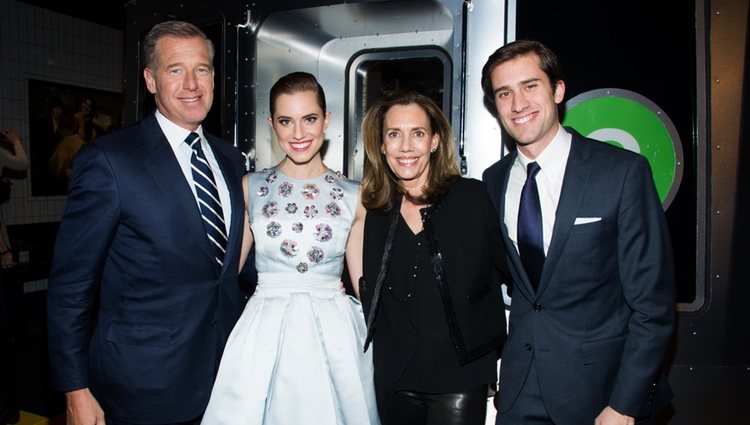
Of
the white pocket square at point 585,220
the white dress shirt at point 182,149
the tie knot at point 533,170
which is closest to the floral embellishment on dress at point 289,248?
the white dress shirt at point 182,149

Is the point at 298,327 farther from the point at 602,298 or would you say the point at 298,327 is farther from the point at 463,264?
the point at 602,298

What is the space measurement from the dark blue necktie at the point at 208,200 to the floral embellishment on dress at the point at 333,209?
44 centimetres

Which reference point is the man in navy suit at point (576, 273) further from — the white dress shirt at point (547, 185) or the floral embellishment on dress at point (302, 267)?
the floral embellishment on dress at point (302, 267)

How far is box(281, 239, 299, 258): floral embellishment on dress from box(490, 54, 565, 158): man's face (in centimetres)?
98

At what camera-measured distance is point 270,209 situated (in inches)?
91.3

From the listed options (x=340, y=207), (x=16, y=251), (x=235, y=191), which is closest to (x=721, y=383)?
(x=340, y=207)

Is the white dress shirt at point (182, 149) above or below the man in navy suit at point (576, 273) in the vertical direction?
above

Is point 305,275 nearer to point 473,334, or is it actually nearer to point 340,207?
point 340,207

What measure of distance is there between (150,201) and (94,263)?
28 centimetres

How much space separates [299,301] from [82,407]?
840 millimetres

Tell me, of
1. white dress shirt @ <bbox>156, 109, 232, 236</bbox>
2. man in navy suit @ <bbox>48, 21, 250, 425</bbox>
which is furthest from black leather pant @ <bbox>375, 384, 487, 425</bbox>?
white dress shirt @ <bbox>156, 109, 232, 236</bbox>

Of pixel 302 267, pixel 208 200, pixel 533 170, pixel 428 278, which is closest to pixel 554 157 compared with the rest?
pixel 533 170

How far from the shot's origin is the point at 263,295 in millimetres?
2277

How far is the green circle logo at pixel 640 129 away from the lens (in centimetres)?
241
